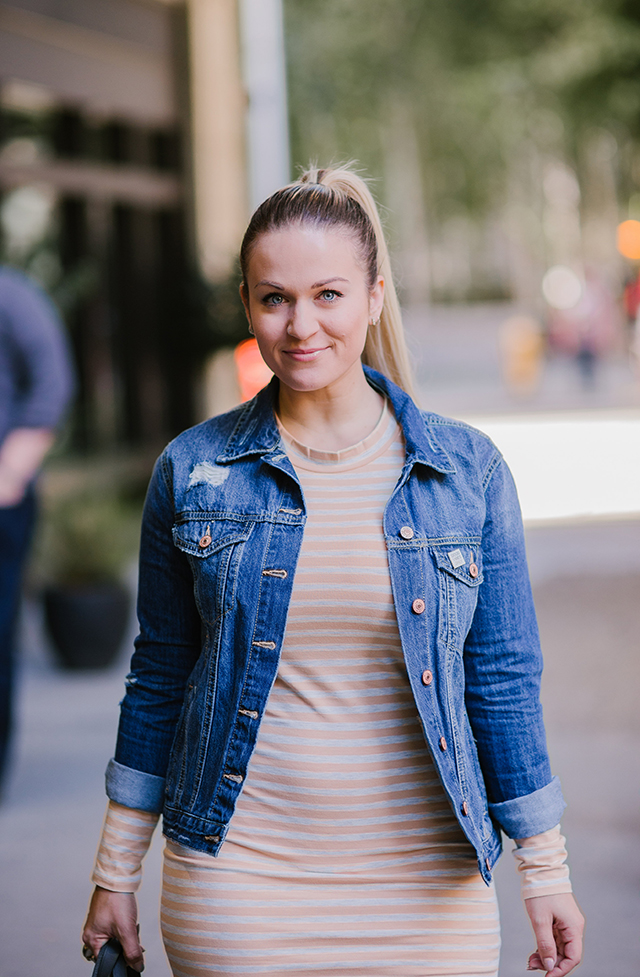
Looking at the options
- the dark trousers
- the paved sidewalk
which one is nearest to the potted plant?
the paved sidewalk

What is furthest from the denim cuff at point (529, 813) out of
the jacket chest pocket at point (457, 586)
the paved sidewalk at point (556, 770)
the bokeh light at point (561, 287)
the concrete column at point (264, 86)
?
the bokeh light at point (561, 287)

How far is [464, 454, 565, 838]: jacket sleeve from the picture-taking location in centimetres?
209

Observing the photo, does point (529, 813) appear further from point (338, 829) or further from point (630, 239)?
point (630, 239)

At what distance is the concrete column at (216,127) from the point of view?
1385 centimetres

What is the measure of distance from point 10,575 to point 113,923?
2787 mm

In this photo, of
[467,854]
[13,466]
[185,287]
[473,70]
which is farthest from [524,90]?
[467,854]

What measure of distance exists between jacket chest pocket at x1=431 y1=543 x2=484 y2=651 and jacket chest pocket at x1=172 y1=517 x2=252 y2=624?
0.32m

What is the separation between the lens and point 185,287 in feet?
43.5

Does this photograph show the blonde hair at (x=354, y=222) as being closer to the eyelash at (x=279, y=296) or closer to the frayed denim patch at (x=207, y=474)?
the eyelash at (x=279, y=296)

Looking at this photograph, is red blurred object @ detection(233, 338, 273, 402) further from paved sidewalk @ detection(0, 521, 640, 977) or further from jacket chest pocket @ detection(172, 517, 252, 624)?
jacket chest pocket @ detection(172, 517, 252, 624)

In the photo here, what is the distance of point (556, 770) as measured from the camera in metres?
5.38

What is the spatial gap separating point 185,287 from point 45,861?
925 centimetres

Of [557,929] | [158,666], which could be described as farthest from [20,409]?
[557,929]

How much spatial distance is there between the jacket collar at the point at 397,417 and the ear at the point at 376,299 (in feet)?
0.41
